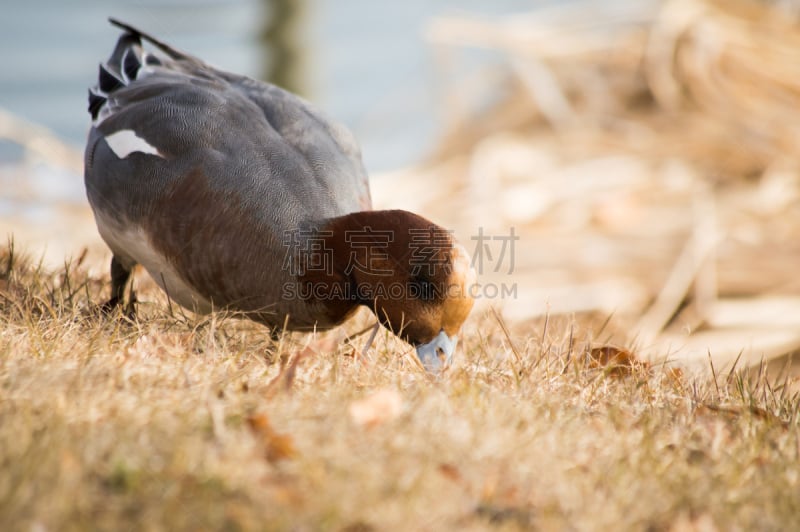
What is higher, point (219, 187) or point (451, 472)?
point (219, 187)

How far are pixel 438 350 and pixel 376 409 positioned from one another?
0.83 meters

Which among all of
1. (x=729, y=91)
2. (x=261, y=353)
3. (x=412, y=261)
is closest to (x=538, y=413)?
(x=412, y=261)

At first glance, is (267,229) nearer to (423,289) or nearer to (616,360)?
(423,289)

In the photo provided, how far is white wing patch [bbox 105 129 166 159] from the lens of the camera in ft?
10.4

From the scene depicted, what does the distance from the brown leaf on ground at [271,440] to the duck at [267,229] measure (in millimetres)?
937

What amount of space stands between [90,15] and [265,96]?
25.7 ft

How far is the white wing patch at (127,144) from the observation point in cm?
318

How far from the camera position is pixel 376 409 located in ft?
6.86

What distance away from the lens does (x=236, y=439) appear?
185 centimetres

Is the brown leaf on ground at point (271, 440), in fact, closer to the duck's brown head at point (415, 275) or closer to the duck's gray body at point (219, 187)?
the duck's brown head at point (415, 275)

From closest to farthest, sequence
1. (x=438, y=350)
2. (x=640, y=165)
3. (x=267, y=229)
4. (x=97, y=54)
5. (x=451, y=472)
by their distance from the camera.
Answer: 1. (x=451, y=472)
2. (x=438, y=350)
3. (x=267, y=229)
4. (x=640, y=165)
5. (x=97, y=54)

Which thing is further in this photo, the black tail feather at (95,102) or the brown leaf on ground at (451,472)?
the black tail feather at (95,102)

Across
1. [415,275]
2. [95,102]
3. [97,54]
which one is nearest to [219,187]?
[415,275]

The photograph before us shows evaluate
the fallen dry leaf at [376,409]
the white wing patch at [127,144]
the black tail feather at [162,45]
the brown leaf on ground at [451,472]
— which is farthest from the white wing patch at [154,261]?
the brown leaf on ground at [451,472]
